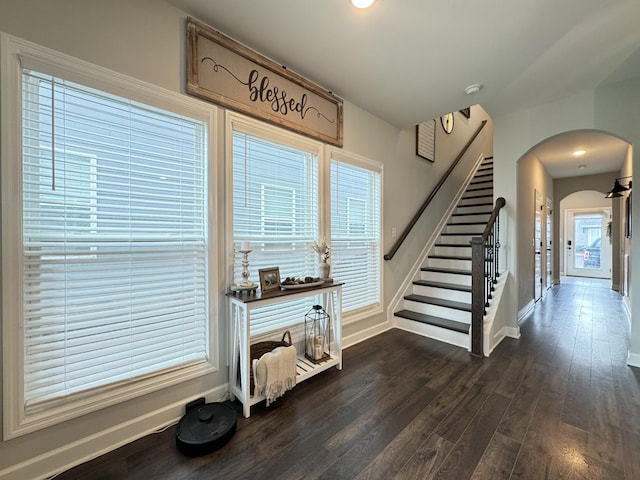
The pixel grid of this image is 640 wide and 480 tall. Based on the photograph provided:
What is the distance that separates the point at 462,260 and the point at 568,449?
2.49m

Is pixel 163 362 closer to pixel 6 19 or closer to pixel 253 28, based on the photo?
pixel 6 19

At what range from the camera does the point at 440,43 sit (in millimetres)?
1953

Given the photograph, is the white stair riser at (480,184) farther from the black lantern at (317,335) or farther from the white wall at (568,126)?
the black lantern at (317,335)

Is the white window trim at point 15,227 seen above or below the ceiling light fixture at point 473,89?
below

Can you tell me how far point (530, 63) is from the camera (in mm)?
2234

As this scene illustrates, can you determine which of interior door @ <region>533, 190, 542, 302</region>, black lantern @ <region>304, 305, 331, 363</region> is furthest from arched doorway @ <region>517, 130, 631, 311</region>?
black lantern @ <region>304, 305, 331, 363</region>

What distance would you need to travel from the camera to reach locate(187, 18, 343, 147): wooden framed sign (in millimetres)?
1765

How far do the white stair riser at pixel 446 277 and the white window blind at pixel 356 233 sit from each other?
1020mm

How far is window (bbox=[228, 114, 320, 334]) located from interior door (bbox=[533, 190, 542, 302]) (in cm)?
403

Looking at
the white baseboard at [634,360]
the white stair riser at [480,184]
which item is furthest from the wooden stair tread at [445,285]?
the white stair riser at [480,184]

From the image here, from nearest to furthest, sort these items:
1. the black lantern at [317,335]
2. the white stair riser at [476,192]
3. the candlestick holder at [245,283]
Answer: the candlestick holder at [245,283] < the black lantern at [317,335] < the white stair riser at [476,192]

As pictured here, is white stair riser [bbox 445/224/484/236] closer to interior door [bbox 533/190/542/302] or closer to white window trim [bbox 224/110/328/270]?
interior door [bbox 533/190/542/302]

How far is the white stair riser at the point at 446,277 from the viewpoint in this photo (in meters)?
3.45

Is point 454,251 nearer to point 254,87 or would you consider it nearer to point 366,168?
point 366,168
